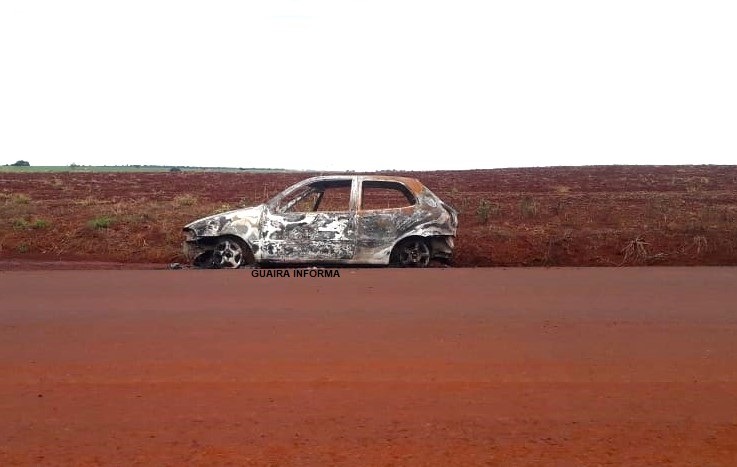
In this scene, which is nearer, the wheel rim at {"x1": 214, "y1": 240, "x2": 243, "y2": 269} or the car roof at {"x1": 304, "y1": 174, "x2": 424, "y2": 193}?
the wheel rim at {"x1": 214, "y1": 240, "x2": 243, "y2": 269}

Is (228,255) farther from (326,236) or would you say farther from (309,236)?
(326,236)

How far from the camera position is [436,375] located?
4797 mm

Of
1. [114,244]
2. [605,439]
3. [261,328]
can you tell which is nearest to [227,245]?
[114,244]

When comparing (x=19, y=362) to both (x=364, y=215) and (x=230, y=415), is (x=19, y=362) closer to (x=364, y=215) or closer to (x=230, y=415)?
(x=230, y=415)

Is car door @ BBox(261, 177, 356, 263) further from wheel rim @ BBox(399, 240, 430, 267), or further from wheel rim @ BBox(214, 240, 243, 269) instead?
wheel rim @ BBox(399, 240, 430, 267)

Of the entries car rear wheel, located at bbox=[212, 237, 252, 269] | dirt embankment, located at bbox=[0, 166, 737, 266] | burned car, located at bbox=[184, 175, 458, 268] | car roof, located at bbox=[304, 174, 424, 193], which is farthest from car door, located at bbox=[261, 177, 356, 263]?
dirt embankment, located at bbox=[0, 166, 737, 266]

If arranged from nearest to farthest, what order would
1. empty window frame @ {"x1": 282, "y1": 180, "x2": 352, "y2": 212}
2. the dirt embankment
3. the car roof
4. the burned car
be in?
1. the burned car
2. empty window frame @ {"x1": 282, "y1": 180, "x2": 352, "y2": 212}
3. the car roof
4. the dirt embankment

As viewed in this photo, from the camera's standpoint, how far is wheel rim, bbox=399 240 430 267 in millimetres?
11234

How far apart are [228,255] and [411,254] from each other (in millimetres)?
2790

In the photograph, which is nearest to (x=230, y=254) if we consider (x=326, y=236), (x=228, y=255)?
(x=228, y=255)

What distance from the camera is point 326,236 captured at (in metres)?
11.2

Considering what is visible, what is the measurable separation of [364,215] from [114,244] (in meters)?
6.06

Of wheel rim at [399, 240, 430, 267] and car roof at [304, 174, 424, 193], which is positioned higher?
car roof at [304, 174, 424, 193]

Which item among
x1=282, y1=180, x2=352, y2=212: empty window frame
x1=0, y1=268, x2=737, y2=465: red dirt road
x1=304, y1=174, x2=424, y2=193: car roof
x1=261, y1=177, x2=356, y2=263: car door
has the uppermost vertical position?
x1=304, y1=174, x2=424, y2=193: car roof
